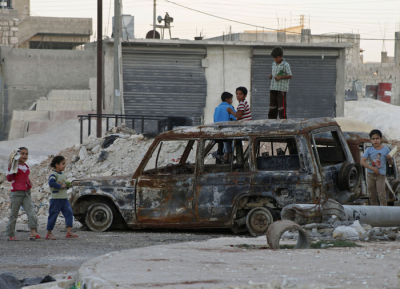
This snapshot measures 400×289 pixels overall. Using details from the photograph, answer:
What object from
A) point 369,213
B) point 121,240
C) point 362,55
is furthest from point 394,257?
point 362,55

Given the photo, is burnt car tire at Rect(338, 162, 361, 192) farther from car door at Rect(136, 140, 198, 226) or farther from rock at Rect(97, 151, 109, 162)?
rock at Rect(97, 151, 109, 162)

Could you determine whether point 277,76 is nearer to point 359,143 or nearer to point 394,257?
point 359,143

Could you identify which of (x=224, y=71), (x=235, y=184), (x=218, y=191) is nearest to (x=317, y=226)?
(x=235, y=184)

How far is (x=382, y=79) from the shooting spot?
43156 mm

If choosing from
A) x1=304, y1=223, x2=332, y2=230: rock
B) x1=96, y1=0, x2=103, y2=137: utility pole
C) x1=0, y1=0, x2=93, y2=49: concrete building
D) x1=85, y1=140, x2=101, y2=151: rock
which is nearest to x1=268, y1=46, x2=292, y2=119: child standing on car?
x1=304, y1=223, x2=332, y2=230: rock

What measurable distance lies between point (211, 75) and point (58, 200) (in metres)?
20.0

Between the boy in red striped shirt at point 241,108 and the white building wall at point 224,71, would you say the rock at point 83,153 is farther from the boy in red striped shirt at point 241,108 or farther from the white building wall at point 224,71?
the white building wall at point 224,71

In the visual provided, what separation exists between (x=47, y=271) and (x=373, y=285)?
127 inches

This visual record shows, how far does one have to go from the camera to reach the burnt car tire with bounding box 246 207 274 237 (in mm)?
8259

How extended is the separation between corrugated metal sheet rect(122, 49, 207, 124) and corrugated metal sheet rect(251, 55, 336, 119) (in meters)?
2.72

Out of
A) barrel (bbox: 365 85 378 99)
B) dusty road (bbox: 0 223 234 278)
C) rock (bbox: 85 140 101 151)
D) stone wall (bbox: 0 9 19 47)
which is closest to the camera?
dusty road (bbox: 0 223 234 278)

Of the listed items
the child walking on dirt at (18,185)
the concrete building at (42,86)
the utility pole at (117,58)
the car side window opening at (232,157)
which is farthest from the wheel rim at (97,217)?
the concrete building at (42,86)

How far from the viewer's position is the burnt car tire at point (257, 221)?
8.26m

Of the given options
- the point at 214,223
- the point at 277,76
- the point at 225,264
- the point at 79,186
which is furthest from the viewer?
the point at 277,76
